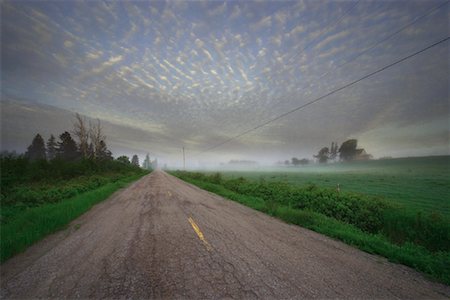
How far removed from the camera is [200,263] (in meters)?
3.69

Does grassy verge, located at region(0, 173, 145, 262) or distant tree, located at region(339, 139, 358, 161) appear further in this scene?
distant tree, located at region(339, 139, 358, 161)

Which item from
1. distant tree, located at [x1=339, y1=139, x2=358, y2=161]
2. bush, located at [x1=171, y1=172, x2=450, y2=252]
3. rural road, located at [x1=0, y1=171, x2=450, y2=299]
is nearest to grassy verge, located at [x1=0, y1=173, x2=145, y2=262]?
rural road, located at [x1=0, y1=171, x2=450, y2=299]

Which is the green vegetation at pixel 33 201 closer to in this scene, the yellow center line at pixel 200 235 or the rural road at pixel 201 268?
the rural road at pixel 201 268

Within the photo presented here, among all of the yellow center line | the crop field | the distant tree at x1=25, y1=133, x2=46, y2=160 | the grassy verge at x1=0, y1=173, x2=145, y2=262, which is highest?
the distant tree at x1=25, y1=133, x2=46, y2=160

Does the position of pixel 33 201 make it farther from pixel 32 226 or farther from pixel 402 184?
pixel 402 184

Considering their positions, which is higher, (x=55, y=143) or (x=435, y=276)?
(x=55, y=143)

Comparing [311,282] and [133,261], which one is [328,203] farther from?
[133,261]

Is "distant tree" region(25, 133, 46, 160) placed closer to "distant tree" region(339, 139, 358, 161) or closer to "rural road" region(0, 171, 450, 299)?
"rural road" region(0, 171, 450, 299)

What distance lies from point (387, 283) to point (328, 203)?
6668 millimetres

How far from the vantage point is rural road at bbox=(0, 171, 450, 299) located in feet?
9.61

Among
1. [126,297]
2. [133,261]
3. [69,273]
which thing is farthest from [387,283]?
[69,273]

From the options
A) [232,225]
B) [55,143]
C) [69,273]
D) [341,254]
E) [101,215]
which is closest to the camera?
[69,273]

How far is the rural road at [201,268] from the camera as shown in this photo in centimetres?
293

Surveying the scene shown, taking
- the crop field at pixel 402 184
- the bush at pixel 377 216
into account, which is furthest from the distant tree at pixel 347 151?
the bush at pixel 377 216
